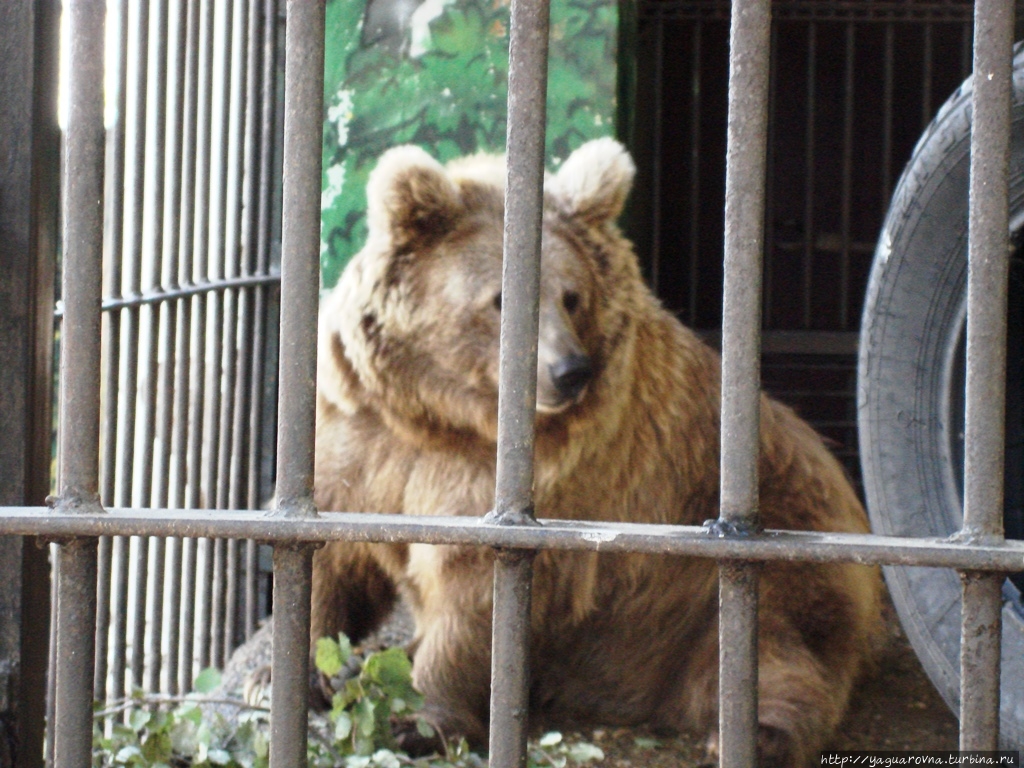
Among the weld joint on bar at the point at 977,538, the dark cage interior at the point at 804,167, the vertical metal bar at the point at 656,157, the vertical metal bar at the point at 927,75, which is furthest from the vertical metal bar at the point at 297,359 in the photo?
the vertical metal bar at the point at 927,75

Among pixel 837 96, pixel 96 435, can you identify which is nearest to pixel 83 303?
pixel 96 435

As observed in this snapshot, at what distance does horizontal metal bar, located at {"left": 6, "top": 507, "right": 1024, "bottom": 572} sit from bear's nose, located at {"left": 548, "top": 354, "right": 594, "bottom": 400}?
55.1 inches

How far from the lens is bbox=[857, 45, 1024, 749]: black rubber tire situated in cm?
216

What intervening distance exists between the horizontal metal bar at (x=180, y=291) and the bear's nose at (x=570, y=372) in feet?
3.07

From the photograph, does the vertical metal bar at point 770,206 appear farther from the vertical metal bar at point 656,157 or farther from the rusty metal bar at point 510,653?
the rusty metal bar at point 510,653

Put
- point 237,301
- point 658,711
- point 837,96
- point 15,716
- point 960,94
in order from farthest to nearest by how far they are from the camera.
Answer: point 837,96, point 237,301, point 658,711, point 960,94, point 15,716

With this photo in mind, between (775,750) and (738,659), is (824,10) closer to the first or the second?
(775,750)

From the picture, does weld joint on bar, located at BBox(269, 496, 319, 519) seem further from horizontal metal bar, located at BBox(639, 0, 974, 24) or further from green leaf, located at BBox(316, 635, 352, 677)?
horizontal metal bar, located at BBox(639, 0, 974, 24)

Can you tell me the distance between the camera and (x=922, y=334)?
2266 mm

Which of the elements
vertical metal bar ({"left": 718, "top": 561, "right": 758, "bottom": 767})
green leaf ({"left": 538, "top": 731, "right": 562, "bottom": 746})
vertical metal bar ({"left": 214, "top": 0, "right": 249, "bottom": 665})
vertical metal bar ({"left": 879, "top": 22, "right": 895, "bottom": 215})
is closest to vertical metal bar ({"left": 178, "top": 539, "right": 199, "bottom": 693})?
vertical metal bar ({"left": 214, "top": 0, "right": 249, "bottom": 665})

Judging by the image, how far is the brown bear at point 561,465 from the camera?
8.66 ft

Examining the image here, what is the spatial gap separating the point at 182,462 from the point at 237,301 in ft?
2.24

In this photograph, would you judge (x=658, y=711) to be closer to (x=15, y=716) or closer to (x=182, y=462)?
(x=182, y=462)

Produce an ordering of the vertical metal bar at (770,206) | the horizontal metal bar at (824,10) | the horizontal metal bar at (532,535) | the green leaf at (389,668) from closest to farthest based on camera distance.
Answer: the horizontal metal bar at (532,535)
the green leaf at (389,668)
the horizontal metal bar at (824,10)
the vertical metal bar at (770,206)
